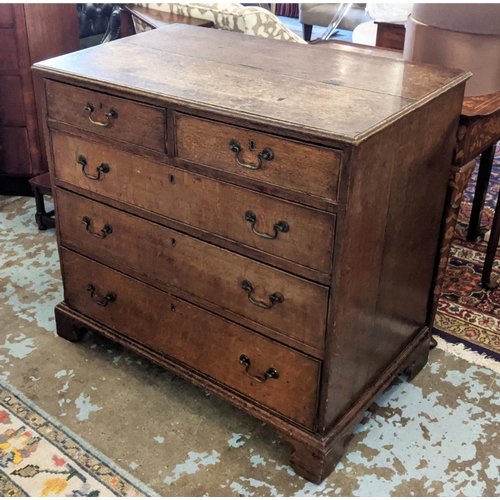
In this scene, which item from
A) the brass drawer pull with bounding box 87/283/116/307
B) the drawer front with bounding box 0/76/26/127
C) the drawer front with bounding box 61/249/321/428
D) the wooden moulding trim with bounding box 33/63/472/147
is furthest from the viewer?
the drawer front with bounding box 0/76/26/127

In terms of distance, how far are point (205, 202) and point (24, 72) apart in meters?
1.61

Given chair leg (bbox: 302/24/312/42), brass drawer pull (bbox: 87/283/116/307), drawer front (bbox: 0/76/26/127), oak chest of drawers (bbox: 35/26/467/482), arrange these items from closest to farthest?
1. oak chest of drawers (bbox: 35/26/467/482)
2. brass drawer pull (bbox: 87/283/116/307)
3. drawer front (bbox: 0/76/26/127)
4. chair leg (bbox: 302/24/312/42)

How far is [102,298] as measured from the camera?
6.46ft

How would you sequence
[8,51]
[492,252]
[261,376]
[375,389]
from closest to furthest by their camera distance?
[261,376] → [375,389] → [492,252] → [8,51]

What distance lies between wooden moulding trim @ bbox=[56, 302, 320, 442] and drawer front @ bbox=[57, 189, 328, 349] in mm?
238

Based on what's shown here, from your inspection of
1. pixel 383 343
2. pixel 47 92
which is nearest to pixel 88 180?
pixel 47 92

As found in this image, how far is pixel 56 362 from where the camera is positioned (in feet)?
6.72

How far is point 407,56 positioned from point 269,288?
84cm

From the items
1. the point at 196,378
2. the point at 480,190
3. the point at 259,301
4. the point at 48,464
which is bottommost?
the point at 48,464

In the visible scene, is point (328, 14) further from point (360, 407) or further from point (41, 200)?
point (360, 407)

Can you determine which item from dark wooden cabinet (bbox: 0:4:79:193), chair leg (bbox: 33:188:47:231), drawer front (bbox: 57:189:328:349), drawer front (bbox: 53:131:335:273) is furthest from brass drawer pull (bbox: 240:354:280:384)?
dark wooden cabinet (bbox: 0:4:79:193)

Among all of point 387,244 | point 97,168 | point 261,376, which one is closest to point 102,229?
point 97,168

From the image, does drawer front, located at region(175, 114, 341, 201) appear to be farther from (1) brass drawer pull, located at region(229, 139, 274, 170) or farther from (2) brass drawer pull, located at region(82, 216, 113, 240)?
(2) brass drawer pull, located at region(82, 216, 113, 240)

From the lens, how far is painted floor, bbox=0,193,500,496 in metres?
1.66
